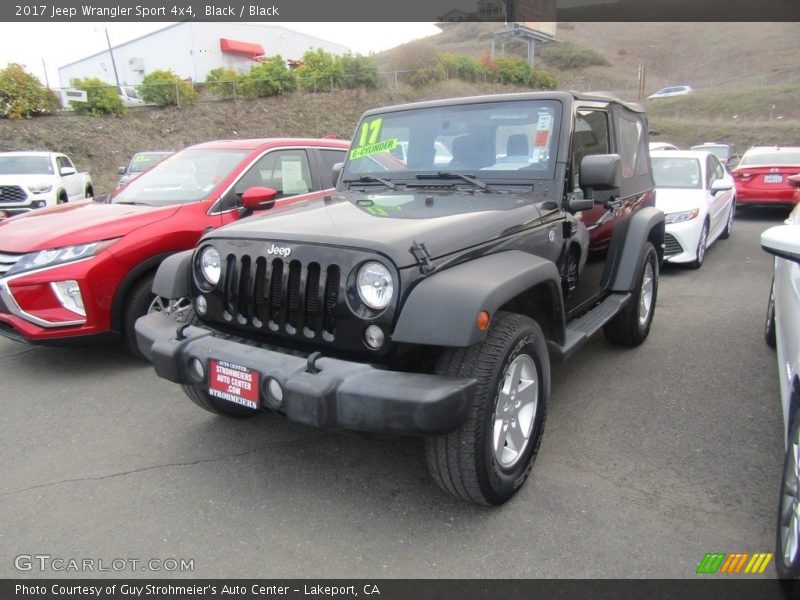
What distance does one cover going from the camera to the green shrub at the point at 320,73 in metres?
28.3

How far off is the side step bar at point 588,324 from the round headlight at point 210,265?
1.79 metres

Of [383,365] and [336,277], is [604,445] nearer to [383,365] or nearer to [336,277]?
[383,365]

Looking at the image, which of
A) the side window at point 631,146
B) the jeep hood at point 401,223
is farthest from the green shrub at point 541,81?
the jeep hood at point 401,223

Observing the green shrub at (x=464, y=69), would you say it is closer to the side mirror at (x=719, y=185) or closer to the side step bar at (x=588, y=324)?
the side mirror at (x=719, y=185)

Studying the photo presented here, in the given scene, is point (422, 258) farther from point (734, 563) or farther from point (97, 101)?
point (97, 101)

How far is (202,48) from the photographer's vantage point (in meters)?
42.7

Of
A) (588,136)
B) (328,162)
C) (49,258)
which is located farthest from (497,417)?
(328,162)

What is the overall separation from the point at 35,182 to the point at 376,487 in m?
11.6

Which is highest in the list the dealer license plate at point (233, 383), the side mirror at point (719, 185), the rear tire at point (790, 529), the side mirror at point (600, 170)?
the side mirror at point (600, 170)

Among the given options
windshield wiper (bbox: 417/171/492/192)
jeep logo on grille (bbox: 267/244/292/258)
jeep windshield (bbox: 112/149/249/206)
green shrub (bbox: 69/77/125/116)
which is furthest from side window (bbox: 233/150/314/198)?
green shrub (bbox: 69/77/125/116)

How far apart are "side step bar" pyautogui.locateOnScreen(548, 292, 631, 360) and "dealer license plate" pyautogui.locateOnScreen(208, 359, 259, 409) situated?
155 cm

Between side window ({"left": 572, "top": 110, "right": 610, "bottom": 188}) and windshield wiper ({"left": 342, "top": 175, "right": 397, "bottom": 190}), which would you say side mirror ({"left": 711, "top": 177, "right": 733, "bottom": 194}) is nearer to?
side window ({"left": 572, "top": 110, "right": 610, "bottom": 188})

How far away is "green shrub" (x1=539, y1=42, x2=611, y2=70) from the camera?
2648 inches

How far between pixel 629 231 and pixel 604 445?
5.80 feet
